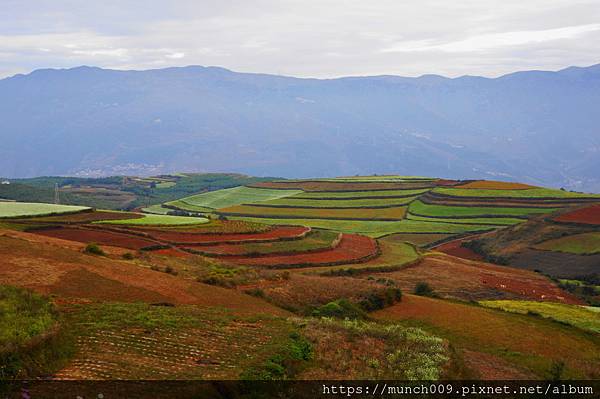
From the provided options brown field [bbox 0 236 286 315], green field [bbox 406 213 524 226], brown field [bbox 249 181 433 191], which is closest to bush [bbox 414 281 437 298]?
brown field [bbox 0 236 286 315]

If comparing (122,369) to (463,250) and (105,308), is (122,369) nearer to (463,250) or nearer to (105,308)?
(105,308)

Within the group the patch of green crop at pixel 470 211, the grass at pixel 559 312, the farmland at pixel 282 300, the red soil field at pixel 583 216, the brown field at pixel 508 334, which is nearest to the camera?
the farmland at pixel 282 300

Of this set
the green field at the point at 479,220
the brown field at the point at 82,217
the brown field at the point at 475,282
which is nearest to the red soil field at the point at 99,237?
the brown field at the point at 82,217

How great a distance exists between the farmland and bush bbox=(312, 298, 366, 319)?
0.39 feet

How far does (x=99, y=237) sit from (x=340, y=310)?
101 ft

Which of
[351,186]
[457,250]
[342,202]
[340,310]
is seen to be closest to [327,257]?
[340,310]

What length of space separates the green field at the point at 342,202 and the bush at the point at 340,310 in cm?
10670

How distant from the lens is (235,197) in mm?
182500

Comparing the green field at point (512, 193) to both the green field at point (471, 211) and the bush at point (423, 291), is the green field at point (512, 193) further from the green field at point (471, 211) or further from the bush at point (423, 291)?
the bush at point (423, 291)

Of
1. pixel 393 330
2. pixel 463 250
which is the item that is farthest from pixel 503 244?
pixel 393 330

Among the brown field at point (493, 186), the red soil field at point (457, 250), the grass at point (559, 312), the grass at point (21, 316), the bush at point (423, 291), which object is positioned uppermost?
the grass at point (21, 316)

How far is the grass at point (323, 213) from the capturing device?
133250 mm

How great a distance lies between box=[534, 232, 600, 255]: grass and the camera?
89250 millimetres

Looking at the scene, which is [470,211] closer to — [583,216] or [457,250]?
[583,216]
